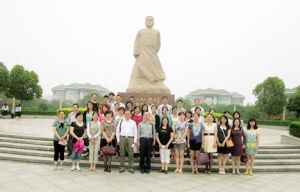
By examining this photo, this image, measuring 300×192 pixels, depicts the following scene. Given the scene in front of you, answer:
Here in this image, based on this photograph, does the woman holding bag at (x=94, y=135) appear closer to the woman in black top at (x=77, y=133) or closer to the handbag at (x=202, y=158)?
the woman in black top at (x=77, y=133)

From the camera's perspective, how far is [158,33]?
1379 cm

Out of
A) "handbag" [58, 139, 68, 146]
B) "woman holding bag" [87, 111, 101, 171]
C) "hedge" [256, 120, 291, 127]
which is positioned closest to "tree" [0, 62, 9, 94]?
"handbag" [58, 139, 68, 146]

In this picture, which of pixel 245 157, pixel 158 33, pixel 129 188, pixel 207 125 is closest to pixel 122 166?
pixel 129 188

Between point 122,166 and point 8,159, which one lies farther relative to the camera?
point 8,159

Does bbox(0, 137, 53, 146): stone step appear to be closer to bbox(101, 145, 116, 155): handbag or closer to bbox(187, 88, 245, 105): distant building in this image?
bbox(101, 145, 116, 155): handbag

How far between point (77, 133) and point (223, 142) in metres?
3.59

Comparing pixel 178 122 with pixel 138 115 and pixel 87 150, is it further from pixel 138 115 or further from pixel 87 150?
pixel 87 150

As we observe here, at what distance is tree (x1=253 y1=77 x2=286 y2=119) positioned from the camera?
32.8 m

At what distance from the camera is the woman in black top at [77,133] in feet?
23.3

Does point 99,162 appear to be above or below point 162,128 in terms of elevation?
below

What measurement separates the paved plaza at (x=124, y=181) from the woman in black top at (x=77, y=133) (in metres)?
0.30

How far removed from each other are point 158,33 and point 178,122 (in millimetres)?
7355

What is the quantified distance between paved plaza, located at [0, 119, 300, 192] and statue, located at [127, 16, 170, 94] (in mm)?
6475

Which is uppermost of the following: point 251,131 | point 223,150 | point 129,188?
point 251,131
